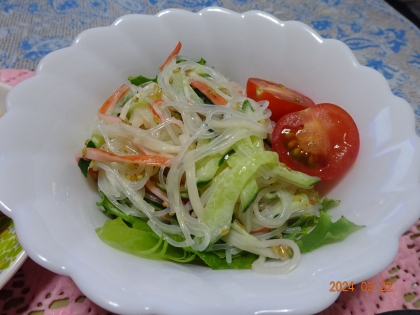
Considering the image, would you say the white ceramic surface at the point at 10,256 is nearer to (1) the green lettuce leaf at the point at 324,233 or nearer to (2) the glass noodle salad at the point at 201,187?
(2) the glass noodle salad at the point at 201,187

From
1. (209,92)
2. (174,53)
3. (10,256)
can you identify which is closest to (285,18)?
(174,53)

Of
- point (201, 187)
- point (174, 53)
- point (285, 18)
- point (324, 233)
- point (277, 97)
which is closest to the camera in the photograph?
point (324, 233)

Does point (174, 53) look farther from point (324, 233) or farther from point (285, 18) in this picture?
point (285, 18)

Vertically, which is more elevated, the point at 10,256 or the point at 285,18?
the point at 285,18

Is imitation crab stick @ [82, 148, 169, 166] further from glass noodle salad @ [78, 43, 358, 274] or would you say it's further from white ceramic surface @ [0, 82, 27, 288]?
white ceramic surface @ [0, 82, 27, 288]

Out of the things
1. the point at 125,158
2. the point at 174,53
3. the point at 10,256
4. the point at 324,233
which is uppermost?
the point at 174,53

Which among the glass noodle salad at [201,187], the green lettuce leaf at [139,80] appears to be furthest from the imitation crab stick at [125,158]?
the green lettuce leaf at [139,80]

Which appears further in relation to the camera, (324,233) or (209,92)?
(209,92)

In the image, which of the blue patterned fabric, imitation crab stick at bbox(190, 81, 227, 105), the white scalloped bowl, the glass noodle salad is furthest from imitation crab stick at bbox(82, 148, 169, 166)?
the blue patterned fabric
